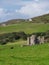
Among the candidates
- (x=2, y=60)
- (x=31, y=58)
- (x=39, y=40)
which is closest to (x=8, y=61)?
(x=2, y=60)

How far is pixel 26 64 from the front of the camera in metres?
28.1

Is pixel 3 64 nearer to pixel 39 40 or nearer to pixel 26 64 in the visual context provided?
pixel 26 64

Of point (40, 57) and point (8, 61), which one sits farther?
point (40, 57)

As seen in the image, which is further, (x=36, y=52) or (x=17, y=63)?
(x=36, y=52)

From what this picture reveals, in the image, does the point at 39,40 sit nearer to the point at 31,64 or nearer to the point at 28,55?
the point at 28,55

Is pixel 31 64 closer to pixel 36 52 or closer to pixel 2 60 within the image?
pixel 2 60

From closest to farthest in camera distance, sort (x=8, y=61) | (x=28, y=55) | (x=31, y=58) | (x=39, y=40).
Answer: (x=8, y=61)
(x=31, y=58)
(x=28, y=55)
(x=39, y=40)

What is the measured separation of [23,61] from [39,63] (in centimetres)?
248

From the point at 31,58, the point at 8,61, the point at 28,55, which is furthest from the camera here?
the point at 28,55

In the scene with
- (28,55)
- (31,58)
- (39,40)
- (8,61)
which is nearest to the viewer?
(8,61)

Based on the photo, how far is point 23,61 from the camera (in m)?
30.1

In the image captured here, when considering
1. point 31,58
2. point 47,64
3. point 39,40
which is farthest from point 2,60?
point 39,40

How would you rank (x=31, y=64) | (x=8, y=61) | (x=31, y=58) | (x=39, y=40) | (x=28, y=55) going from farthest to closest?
(x=39, y=40) < (x=28, y=55) < (x=31, y=58) < (x=8, y=61) < (x=31, y=64)

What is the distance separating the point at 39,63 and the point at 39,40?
112ft
